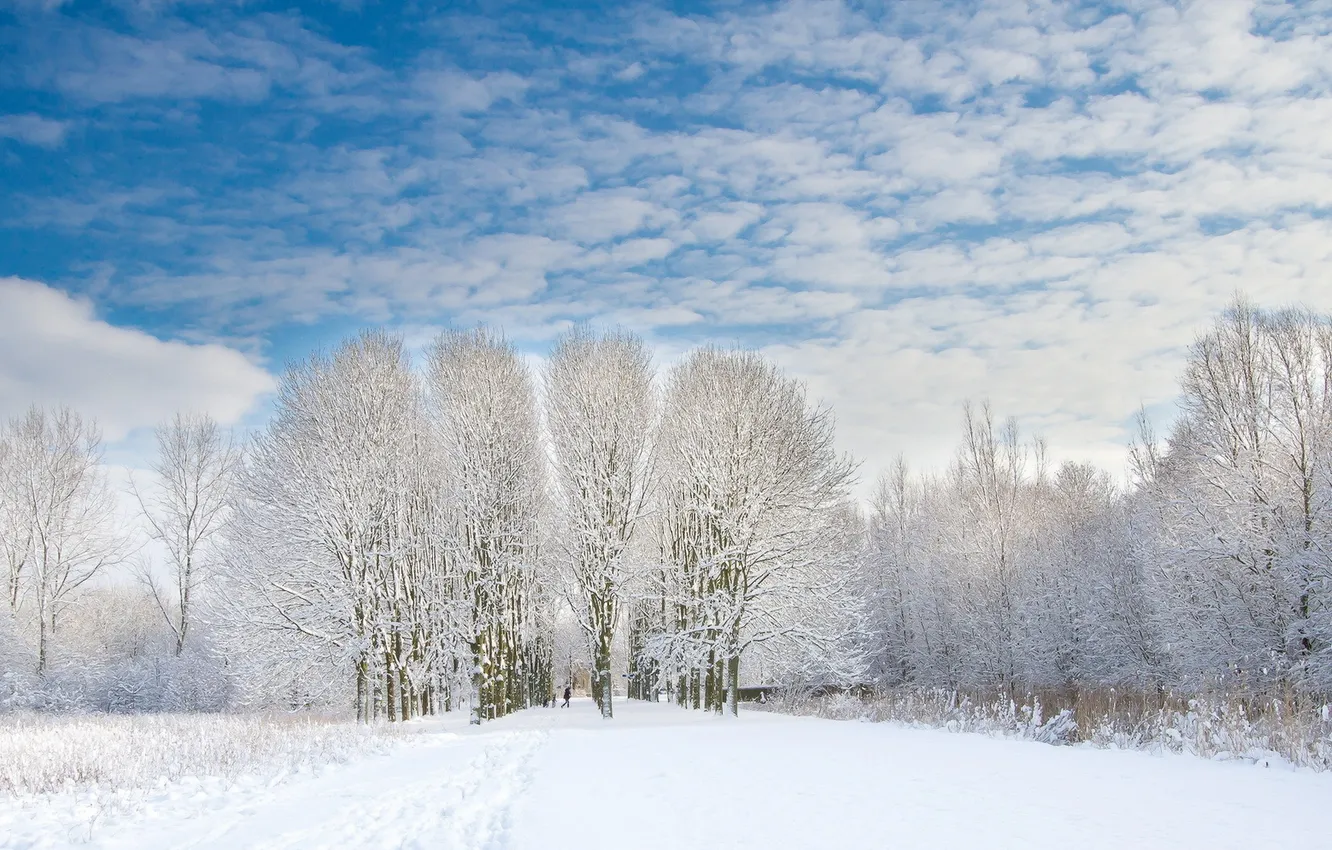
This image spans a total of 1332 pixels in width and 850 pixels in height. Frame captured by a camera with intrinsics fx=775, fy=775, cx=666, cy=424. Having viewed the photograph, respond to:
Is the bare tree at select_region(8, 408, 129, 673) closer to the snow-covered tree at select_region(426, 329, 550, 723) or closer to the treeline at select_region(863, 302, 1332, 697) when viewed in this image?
the snow-covered tree at select_region(426, 329, 550, 723)

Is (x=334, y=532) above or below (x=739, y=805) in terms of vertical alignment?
above

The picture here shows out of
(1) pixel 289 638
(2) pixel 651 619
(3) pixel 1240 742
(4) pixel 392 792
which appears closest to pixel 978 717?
(3) pixel 1240 742

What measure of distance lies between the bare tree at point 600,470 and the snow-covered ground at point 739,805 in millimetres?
11805

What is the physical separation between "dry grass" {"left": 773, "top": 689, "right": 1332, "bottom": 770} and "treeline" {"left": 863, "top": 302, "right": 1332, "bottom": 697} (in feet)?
5.00

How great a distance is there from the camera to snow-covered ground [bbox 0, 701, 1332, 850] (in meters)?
6.39

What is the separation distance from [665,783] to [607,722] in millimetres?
14261

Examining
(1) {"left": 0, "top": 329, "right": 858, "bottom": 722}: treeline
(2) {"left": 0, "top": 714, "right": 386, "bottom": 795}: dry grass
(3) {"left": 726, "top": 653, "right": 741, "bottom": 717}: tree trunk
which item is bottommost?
→ (3) {"left": 726, "top": 653, "right": 741, "bottom": 717}: tree trunk

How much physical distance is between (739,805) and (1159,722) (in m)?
8.75

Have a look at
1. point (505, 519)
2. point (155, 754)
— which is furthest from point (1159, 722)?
point (505, 519)

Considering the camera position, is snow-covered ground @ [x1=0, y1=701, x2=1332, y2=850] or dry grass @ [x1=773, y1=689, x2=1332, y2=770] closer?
snow-covered ground @ [x1=0, y1=701, x2=1332, y2=850]

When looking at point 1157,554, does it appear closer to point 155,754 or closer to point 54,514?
point 155,754

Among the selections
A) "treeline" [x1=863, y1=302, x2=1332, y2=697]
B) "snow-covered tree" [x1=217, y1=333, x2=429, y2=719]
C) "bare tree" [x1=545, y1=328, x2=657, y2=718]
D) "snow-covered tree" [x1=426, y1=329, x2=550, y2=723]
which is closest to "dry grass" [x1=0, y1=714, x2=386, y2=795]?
"snow-covered tree" [x1=217, y1=333, x2=429, y2=719]

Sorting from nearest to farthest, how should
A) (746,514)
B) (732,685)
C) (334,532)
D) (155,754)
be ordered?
(155,754)
(334,532)
(732,685)
(746,514)

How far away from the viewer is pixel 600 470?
25.1 m
